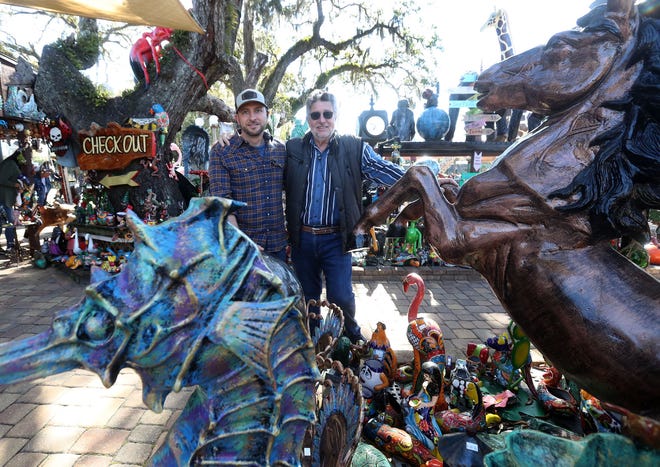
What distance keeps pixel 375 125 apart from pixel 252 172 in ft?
19.5

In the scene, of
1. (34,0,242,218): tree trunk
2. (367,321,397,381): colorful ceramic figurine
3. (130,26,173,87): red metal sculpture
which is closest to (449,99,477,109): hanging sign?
(34,0,242,218): tree trunk

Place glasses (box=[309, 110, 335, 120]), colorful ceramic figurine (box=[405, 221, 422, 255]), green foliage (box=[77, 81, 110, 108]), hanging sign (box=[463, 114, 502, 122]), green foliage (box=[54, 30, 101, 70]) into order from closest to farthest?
glasses (box=[309, 110, 335, 120]) → green foliage (box=[77, 81, 110, 108]) → green foliage (box=[54, 30, 101, 70]) → colorful ceramic figurine (box=[405, 221, 422, 255]) → hanging sign (box=[463, 114, 502, 122])

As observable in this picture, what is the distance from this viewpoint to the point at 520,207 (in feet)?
4.85

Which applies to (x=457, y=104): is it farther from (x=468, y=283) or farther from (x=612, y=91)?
(x=612, y=91)

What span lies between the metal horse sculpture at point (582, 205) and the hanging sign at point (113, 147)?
5.79 metres

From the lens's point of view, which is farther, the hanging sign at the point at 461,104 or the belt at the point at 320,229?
the hanging sign at the point at 461,104

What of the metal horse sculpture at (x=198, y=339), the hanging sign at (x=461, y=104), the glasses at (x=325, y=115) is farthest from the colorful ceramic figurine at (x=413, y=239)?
the metal horse sculpture at (x=198, y=339)

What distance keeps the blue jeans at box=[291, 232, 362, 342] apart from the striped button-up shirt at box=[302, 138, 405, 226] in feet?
0.48

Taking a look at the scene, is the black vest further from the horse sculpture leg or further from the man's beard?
the horse sculpture leg

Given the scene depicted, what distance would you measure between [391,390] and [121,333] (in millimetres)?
2118

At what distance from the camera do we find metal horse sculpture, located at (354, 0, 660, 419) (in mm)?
1299

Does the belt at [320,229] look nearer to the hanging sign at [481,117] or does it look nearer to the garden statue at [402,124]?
the garden statue at [402,124]

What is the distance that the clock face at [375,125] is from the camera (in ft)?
26.6

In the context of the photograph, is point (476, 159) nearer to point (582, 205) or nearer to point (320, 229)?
point (320, 229)
